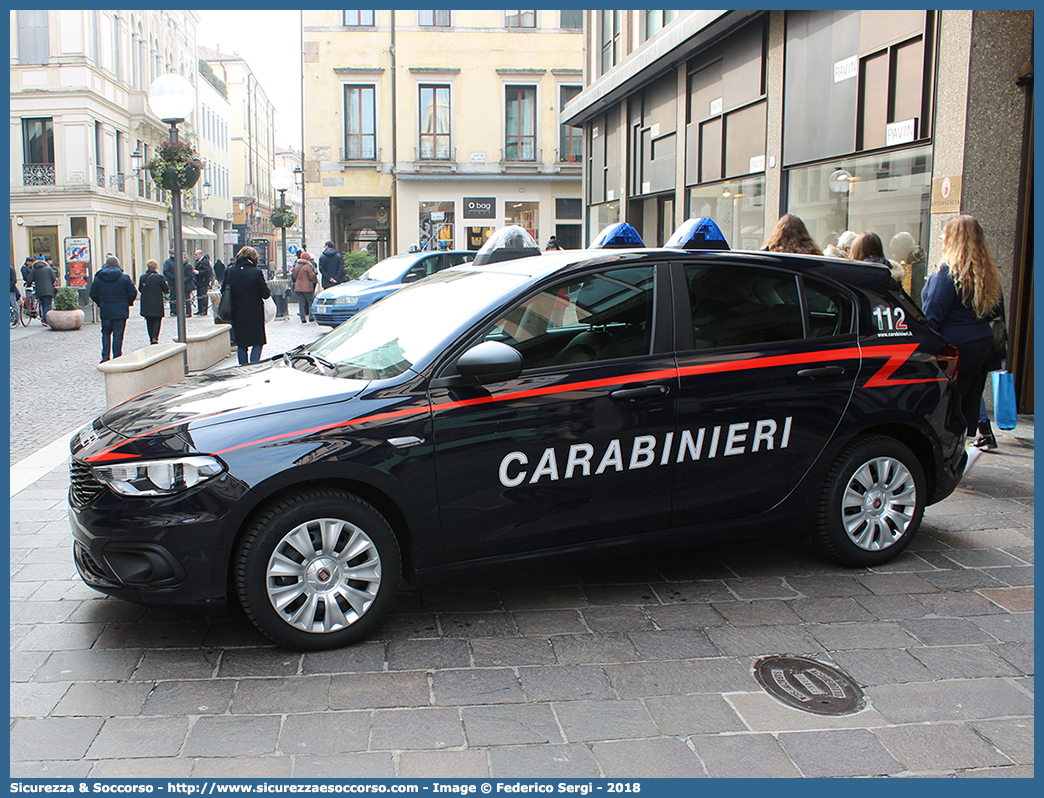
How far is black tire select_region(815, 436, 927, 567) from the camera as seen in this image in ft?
15.5

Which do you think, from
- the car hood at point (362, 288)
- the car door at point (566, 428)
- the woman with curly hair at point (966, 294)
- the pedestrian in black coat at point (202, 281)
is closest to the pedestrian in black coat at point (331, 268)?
→ the car hood at point (362, 288)

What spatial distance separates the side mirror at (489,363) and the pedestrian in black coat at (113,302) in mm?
12104

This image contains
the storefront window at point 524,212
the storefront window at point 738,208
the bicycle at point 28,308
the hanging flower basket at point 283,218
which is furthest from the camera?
the storefront window at point 524,212

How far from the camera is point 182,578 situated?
12.0 feet

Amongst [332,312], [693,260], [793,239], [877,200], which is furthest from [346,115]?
[693,260]

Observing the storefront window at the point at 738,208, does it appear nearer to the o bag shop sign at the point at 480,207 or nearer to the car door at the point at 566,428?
the car door at the point at 566,428

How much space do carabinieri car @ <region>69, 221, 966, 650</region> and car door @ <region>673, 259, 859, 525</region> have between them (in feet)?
0.04

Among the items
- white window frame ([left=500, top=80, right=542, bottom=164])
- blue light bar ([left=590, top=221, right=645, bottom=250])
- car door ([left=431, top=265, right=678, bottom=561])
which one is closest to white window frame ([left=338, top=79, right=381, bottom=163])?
white window frame ([left=500, top=80, right=542, bottom=164])

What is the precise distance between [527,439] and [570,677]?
3.32 ft

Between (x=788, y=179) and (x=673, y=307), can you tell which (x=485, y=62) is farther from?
(x=673, y=307)

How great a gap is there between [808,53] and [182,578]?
34.0 ft

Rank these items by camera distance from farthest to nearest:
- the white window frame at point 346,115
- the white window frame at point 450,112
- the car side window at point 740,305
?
the white window frame at point 450,112 < the white window frame at point 346,115 < the car side window at point 740,305

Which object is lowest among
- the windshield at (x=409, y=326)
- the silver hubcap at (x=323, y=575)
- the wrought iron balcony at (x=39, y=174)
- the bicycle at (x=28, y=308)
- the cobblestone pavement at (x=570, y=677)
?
the cobblestone pavement at (x=570, y=677)

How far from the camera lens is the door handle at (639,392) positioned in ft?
13.7
